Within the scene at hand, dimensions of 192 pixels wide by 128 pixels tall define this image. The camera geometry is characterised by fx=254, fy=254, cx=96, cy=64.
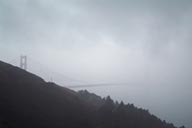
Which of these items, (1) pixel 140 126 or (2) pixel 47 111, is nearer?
(2) pixel 47 111

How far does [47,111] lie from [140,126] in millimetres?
15727

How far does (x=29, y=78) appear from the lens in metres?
44.0

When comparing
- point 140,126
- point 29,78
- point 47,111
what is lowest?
point 140,126

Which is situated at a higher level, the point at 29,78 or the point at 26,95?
the point at 29,78

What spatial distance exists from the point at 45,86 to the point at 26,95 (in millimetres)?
5149

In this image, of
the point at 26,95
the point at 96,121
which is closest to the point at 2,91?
the point at 26,95

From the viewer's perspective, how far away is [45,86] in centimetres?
4206

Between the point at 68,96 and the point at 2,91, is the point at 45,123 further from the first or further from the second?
the point at 68,96

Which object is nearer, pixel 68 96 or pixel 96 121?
pixel 96 121

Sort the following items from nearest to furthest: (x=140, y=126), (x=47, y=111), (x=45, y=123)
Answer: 1. (x=45, y=123)
2. (x=47, y=111)
3. (x=140, y=126)

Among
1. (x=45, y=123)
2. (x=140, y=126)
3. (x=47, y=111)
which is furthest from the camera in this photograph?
(x=140, y=126)

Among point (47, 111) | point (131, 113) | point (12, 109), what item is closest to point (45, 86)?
point (47, 111)

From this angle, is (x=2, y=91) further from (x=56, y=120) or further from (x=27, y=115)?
(x=56, y=120)

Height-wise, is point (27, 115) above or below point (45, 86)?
below
